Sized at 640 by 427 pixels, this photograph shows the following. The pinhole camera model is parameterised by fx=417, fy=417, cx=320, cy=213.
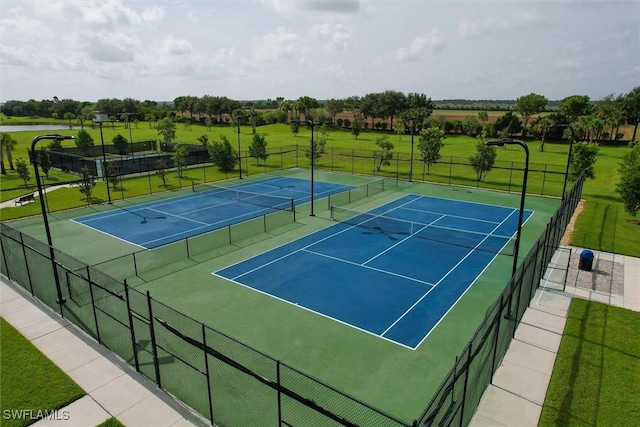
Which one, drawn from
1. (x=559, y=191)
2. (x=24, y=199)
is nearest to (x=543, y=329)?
(x=559, y=191)

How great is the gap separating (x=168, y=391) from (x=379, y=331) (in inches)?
283

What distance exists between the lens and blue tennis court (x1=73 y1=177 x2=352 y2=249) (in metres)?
26.2

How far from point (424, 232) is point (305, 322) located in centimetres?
1345

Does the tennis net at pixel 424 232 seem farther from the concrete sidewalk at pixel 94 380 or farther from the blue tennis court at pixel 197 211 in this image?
the concrete sidewalk at pixel 94 380

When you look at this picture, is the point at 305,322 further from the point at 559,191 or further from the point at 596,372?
the point at 559,191

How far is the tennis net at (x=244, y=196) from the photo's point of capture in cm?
3309

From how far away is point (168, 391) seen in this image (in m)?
11.4

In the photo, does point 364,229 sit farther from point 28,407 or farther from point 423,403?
point 28,407

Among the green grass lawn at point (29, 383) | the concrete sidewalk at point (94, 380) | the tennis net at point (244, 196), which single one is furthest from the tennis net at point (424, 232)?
the green grass lawn at point (29, 383)

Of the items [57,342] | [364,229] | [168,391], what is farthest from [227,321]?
[364,229]

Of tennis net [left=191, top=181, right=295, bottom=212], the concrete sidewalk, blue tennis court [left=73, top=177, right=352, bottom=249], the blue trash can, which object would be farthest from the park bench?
the blue trash can

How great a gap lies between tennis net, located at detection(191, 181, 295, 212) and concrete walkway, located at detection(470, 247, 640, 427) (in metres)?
18.9

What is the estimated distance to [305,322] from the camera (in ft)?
50.6

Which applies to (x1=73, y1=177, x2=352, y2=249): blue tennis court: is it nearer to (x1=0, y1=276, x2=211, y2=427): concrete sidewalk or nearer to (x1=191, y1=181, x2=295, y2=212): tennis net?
(x1=191, y1=181, x2=295, y2=212): tennis net
